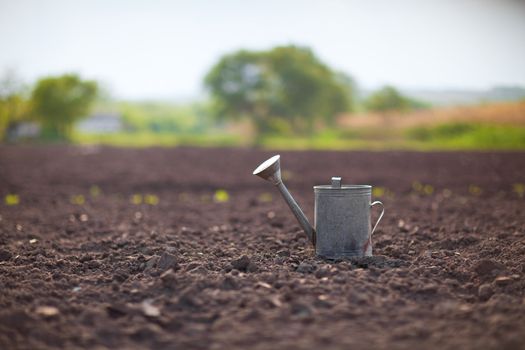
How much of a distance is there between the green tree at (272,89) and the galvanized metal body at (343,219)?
38723 mm

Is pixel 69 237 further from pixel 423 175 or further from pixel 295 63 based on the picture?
pixel 295 63

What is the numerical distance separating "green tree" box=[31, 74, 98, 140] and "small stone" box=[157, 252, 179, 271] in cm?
4320

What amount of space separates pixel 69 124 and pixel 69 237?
43.7 m

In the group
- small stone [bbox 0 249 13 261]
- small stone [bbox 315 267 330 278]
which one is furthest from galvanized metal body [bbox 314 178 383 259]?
small stone [bbox 0 249 13 261]

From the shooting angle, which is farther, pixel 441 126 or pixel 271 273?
pixel 441 126

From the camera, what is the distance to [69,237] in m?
6.52

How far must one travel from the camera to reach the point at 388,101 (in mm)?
42344

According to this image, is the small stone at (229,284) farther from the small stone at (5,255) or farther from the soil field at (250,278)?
the small stone at (5,255)

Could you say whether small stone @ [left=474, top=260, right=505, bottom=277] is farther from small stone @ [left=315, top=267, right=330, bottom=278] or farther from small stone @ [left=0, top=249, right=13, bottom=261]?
small stone @ [left=0, top=249, right=13, bottom=261]

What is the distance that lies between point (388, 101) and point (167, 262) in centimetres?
3951

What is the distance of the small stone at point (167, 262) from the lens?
175 inches

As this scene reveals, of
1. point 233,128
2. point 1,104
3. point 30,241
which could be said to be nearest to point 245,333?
point 30,241

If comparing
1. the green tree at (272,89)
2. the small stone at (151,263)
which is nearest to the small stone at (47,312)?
the small stone at (151,263)

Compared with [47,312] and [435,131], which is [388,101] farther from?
[47,312]
